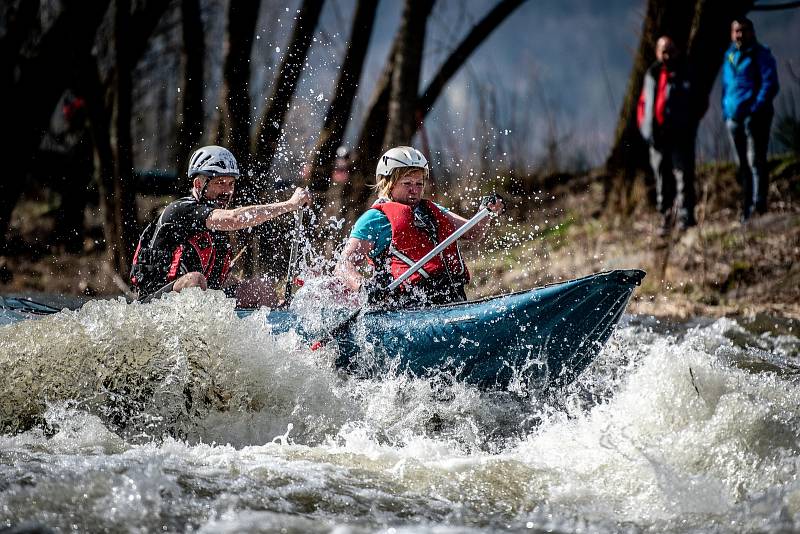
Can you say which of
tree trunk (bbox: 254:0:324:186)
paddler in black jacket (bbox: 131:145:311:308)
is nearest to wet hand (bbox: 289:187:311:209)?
paddler in black jacket (bbox: 131:145:311:308)

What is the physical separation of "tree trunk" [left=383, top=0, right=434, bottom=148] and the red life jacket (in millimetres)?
5171

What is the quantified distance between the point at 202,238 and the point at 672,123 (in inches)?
234

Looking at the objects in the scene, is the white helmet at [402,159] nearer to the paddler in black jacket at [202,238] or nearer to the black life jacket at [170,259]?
the paddler in black jacket at [202,238]

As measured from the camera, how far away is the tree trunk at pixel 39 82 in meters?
12.2

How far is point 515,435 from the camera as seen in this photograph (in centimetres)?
508

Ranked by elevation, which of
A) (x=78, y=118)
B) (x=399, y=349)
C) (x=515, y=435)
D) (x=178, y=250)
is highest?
(x=78, y=118)

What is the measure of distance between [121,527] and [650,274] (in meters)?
7.70

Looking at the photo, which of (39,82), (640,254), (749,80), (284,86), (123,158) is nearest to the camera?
(749,80)

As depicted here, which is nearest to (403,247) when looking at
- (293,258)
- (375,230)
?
(375,230)

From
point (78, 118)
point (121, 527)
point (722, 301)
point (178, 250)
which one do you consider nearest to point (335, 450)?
point (121, 527)

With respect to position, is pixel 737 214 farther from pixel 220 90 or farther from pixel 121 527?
pixel 121 527

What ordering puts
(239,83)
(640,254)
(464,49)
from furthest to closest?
(464,49), (239,83), (640,254)

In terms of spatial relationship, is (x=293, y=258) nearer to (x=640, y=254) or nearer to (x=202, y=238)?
(x=202, y=238)

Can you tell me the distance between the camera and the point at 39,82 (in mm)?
12625
